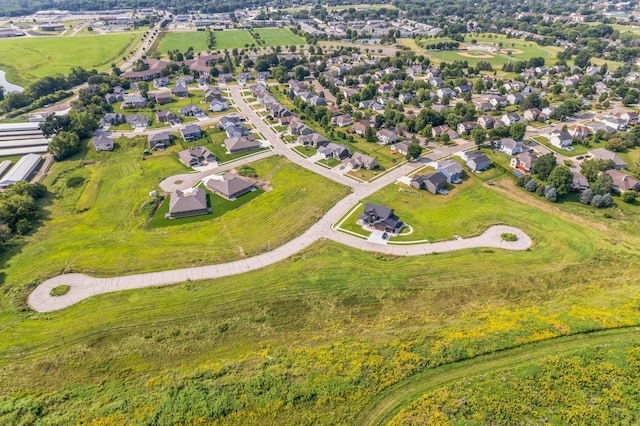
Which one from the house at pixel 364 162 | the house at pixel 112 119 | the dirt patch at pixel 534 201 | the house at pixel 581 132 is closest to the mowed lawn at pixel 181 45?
the house at pixel 112 119

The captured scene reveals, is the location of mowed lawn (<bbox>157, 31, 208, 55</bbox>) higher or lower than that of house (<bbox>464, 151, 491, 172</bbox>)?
higher

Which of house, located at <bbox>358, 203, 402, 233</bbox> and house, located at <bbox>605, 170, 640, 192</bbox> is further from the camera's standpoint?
house, located at <bbox>605, 170, 640, 192</bbox>

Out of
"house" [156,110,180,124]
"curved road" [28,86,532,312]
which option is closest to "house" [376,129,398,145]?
"curved road" [28,86,532,312]

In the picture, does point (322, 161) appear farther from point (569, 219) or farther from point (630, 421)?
point (630, 421)

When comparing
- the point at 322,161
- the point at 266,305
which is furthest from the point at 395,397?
the point at 322,161

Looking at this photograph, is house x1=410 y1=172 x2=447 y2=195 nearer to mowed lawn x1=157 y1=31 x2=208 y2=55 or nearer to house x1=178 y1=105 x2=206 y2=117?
house x1=178 y1=105 x2=206 y2=117

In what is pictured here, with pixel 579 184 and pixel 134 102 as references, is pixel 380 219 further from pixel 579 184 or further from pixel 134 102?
pixel 134 102
